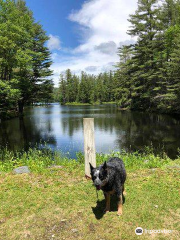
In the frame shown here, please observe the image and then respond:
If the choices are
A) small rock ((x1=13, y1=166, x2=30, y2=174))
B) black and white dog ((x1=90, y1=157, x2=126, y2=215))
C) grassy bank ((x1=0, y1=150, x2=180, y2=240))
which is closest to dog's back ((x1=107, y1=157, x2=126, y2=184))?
black and white dog ((x1=90, y1=157, x2=126, y2=215))

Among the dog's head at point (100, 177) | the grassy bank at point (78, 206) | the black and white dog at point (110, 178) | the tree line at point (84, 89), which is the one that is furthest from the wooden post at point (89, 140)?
the tree line at point (84, 89)

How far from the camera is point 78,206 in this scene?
175 inches

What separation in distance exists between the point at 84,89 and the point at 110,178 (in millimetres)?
93642

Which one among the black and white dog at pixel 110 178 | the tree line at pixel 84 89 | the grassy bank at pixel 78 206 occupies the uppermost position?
the tree line at pixel 84 89

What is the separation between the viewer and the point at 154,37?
3581 centimetres

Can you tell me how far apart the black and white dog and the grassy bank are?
1.53 ft

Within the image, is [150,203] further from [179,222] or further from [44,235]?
[44,235]

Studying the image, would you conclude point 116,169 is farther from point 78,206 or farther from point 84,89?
point 84,89

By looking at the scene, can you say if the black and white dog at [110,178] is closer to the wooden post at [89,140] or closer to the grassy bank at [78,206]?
the grassy bank at [78,206]

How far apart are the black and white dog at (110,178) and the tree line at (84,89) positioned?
90484mm

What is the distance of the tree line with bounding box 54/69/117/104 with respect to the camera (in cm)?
9729

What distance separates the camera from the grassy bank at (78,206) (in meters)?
3.67

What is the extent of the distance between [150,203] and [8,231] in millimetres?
3171

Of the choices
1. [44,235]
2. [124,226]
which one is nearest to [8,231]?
[44,235]
